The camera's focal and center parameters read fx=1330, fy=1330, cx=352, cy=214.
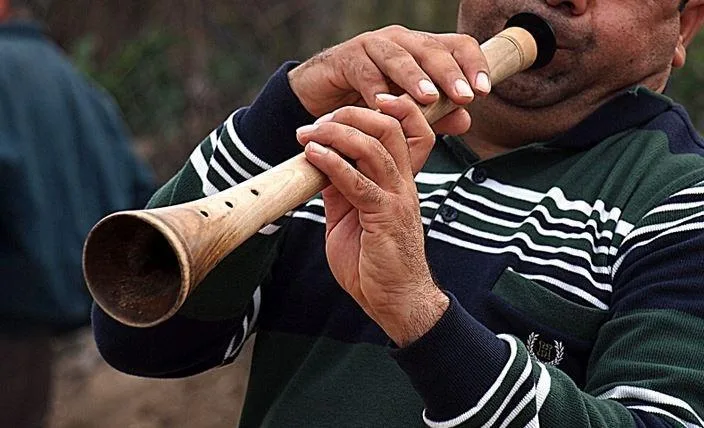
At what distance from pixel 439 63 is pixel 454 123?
0.10 meters

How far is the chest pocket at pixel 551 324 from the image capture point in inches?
75.8

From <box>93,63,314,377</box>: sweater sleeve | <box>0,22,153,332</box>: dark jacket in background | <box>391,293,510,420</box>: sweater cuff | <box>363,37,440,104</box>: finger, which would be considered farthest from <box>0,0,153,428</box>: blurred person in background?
<box>391,293,510,420</box>: sweater cuff

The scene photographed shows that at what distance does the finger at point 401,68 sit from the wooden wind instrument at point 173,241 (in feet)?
0.77

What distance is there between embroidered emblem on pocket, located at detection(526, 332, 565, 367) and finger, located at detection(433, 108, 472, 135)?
0.32m

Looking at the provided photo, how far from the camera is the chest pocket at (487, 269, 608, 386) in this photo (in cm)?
193

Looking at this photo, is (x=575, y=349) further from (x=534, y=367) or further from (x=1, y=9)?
(x=1, y=9)

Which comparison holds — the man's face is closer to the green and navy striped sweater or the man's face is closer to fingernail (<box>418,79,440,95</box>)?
the green and navy striped sweater

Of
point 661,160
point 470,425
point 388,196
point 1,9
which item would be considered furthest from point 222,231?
point 1,9

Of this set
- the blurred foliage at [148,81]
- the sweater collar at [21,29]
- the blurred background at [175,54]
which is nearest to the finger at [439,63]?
the sweater collar at [21,29]

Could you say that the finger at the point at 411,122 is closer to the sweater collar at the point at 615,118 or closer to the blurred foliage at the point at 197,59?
the sweater collar at the point at 615,118

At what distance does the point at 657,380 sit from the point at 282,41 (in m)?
5.43

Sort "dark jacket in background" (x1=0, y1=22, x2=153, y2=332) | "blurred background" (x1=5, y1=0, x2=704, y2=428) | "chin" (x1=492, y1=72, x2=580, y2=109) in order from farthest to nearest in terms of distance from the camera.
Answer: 1. "blurred background" (x1=5, y1=0, x2=704, y2=428)
2. "dark jacket in background" (x1=0, y1=22, x2=153, y2=332)
3. "chin" (x1=492, y1=72, x2=580, y2=109)

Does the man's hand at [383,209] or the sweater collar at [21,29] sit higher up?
the man's hand at [383,209]

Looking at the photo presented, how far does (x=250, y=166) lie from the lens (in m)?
2.03
